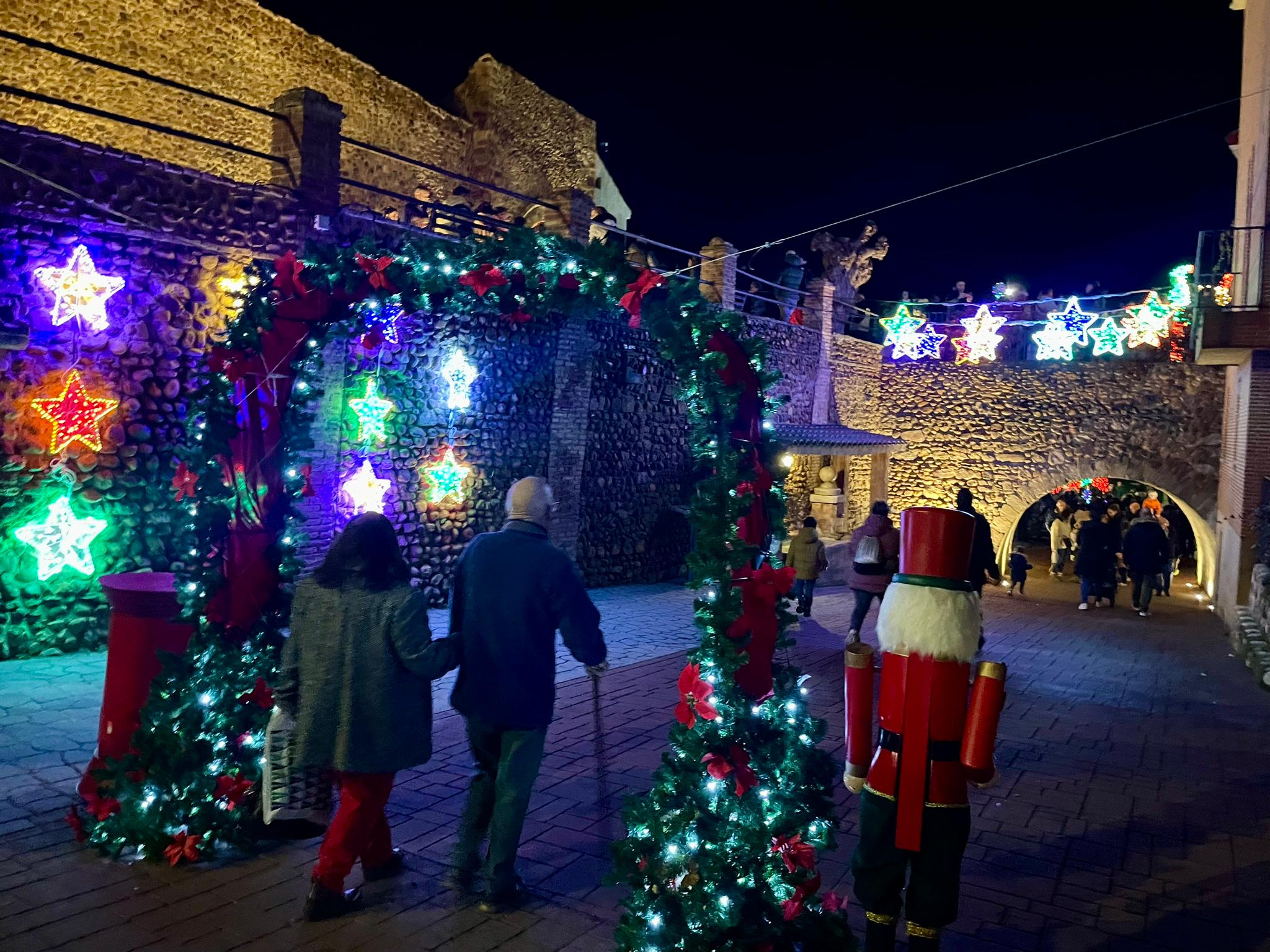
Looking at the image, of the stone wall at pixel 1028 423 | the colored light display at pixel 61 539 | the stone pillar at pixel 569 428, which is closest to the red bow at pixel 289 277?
the colored light display at pixel 61 539

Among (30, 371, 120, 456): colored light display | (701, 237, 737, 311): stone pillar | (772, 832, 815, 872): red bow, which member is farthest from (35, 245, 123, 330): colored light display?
(701, 237, 737, 311): stone pillar

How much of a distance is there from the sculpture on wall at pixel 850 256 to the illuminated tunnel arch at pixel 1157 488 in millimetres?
5739

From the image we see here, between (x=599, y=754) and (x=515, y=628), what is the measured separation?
1016mm

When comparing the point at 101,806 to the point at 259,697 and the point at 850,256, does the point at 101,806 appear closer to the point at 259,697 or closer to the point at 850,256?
the point at 259,697

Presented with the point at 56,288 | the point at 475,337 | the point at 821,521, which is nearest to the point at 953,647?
the point at 56,288

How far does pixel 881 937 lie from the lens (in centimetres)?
308

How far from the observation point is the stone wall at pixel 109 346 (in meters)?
7.19

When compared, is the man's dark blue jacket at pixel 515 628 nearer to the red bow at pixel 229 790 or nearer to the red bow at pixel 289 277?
the red bow at pixel 229 790

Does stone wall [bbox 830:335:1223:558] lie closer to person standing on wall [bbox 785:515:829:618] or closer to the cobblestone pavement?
person standing on wall [bbox 785:515:829:618]

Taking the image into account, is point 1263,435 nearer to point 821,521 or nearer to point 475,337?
point 821,521

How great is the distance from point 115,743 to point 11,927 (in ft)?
3.57

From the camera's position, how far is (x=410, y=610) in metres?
3.41

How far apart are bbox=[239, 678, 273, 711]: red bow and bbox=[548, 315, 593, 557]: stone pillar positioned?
7638mm

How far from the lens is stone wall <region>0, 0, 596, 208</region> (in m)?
13.8
